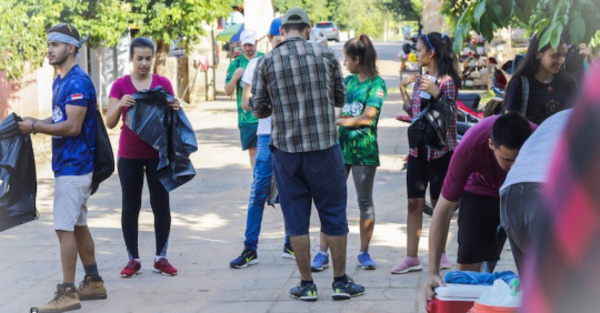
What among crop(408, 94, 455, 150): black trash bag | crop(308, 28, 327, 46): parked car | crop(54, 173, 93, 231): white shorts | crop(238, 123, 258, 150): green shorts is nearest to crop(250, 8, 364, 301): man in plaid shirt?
crop(308, 28, 327, 46): parked car

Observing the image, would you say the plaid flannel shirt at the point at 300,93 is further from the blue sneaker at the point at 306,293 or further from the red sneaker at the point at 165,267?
the red sneaker at the point at 165,267

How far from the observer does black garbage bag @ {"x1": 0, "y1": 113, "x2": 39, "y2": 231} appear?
20.5 feet

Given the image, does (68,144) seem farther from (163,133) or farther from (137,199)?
(137,199)

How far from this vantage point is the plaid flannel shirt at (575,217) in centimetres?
106

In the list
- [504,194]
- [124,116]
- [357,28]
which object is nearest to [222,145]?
[124,116]

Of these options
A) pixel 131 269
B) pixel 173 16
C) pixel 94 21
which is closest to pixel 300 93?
pixel 131 269

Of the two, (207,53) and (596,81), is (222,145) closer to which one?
(207,53)

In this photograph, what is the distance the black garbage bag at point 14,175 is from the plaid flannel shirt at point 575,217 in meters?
5.50

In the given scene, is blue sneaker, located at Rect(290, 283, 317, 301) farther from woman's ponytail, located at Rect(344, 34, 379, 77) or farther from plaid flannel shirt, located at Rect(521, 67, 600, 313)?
plaid flannel shirt, located at Rect(521, 67, 600, 313)

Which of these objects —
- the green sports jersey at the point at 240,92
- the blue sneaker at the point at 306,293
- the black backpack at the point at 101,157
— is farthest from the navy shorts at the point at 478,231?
the green sports jersey at the point at 240,92

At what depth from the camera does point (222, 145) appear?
53.7 feet

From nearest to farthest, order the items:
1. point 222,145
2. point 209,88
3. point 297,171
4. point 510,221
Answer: point 510,221 < point 297,171 < point 222,145 < point 209,88

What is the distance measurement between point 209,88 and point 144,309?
20.5m

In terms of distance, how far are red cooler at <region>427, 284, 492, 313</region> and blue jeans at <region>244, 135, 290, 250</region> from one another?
10.3ft
